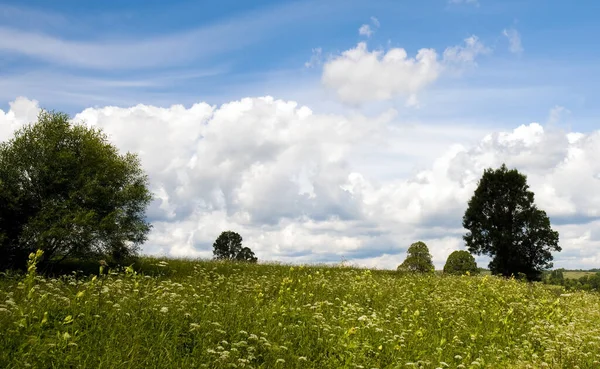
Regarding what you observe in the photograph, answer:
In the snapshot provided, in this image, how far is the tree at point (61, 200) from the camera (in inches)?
911

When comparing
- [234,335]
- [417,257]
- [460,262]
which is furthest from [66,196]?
[460,262]

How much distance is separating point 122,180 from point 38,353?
67.6ft

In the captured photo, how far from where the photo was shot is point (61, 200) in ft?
79.0

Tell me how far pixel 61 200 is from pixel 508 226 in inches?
1563

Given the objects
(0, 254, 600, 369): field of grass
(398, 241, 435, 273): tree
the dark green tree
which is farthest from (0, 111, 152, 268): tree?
the dark green tree

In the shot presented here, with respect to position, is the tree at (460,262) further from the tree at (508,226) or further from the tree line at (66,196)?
the tree line at (66,196)

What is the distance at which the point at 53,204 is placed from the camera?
23.5 meters

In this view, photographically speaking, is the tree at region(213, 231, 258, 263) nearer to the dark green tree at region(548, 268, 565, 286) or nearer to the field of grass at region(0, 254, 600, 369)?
the dark green tree at region(548, 268, 565, 286)

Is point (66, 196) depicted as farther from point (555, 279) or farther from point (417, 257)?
point (555, 279)

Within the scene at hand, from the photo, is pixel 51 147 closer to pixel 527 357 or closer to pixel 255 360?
pixel 255 360

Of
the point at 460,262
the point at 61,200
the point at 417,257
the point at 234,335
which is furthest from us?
the point at 460,262

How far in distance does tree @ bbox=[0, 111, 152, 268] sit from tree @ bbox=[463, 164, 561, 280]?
34.1 m

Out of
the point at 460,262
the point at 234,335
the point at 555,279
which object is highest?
the point at 460,262

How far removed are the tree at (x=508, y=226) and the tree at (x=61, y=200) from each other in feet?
112
